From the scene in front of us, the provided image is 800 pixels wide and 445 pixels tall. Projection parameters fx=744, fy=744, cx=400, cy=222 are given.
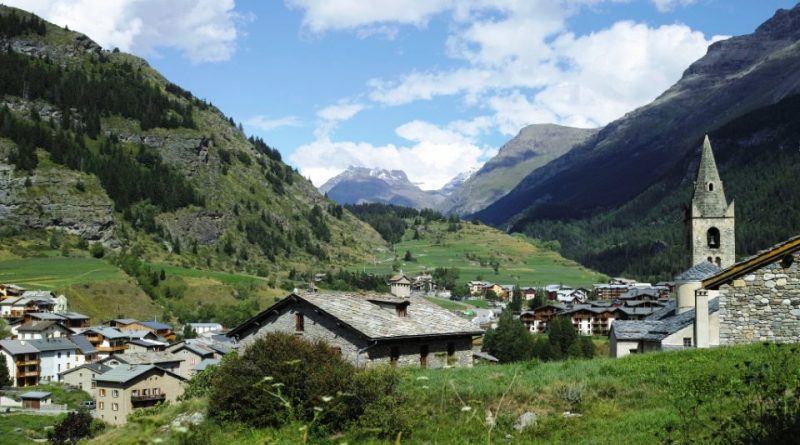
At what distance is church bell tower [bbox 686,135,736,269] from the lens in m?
60.4

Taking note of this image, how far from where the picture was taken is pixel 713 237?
2415 inches

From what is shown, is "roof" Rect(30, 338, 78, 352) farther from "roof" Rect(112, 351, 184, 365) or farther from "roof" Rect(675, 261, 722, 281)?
"roof" Rect(675, 261, 722, 281)

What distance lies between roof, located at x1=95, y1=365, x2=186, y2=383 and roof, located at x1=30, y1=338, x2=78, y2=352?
1077 inches

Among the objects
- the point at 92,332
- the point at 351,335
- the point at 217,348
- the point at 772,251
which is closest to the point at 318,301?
the point at 351,335

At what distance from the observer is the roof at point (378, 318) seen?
36.3 metres

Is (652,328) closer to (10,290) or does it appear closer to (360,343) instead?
(360,343)

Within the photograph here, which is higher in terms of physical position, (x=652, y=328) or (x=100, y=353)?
(x=652, y=328)

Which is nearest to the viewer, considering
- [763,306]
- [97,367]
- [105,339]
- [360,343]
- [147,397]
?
[763,306]

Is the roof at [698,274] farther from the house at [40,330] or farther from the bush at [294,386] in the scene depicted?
the house at [40,330]

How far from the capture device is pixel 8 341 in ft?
406

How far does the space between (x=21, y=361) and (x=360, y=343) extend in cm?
10615

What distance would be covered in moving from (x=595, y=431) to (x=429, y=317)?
963 inches

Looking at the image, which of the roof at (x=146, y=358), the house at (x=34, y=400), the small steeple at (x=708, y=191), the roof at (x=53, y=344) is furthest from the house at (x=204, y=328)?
the small steeple at (x=708, y=191)

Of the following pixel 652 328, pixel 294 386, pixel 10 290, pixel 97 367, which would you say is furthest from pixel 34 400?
pixel 294 386
